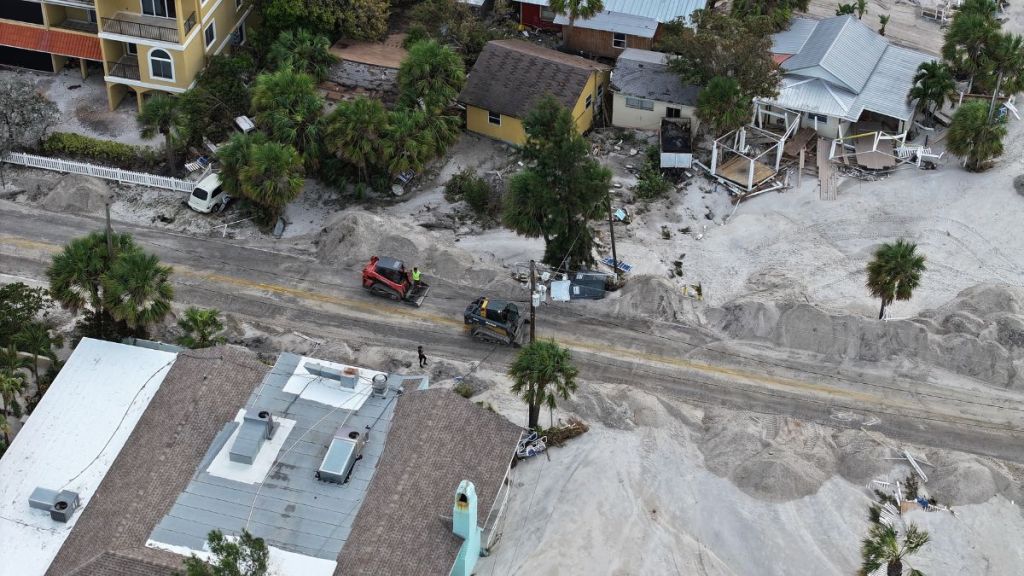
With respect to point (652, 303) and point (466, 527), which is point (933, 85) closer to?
point (652, 303)

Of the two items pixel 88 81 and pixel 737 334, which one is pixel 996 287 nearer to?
pixel 737 334

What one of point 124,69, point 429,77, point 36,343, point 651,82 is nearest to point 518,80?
point 429,77

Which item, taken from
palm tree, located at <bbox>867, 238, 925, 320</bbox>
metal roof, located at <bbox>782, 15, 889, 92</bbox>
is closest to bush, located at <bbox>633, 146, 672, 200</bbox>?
metal roof, located at <bbox>782, 15, 889, 92</bbox>

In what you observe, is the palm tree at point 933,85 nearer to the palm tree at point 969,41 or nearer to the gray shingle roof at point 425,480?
the palm tree at point 969,41

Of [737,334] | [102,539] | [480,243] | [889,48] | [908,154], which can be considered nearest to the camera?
[102,539]

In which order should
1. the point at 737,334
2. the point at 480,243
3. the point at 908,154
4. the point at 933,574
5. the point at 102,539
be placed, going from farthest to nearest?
1. the point at 908,154
2. the point at 480,243
3. the point at 737,334
4. the point at 933,574
5. the point at 102,539

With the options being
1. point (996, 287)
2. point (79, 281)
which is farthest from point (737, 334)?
point (79, 281)
